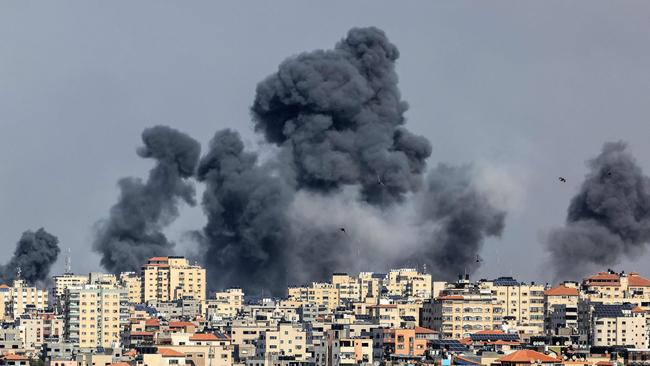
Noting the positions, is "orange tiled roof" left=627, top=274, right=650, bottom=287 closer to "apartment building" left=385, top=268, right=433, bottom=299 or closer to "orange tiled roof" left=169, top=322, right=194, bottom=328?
"apartment building" left=385, top=268, right=433, bottom=299

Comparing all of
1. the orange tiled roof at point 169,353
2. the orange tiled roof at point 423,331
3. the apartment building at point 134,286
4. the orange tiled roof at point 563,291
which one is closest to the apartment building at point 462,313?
the orange tiled roof at point 423,331

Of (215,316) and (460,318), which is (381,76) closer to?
(215,316)

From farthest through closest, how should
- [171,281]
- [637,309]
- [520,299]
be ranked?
[171,281] → [520,299] → [637,309]

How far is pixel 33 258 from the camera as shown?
147625 mm

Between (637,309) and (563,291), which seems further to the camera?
(563,291)

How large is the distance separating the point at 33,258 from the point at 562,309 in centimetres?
5199

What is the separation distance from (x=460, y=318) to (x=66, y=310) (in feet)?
60.0

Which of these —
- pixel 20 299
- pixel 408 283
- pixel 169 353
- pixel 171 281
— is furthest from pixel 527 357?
pixel 20 299

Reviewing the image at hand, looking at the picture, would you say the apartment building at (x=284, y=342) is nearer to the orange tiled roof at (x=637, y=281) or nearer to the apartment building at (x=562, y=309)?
the apartment building at (x=562, y=309)

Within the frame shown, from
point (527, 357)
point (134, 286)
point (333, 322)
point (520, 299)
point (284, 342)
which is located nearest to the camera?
point (527, 357)

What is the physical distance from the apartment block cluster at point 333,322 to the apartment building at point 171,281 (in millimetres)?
86

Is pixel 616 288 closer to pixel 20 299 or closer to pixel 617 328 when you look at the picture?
pixel 617 328

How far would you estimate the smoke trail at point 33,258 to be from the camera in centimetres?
14750

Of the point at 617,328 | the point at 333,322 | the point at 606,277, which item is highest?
the point at 606,277
